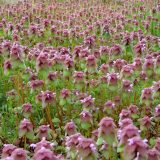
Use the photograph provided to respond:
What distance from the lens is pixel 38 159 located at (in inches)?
119

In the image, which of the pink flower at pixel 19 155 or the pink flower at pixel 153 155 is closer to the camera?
the pink flower at pixel 153 155

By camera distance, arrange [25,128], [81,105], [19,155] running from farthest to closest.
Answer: [81,105], [25,128], [19,155]

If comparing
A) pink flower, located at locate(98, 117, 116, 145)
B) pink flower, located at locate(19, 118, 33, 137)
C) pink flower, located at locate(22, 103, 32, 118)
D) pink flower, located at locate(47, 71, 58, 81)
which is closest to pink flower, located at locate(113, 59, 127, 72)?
pink flower, located at locate(47, 71, 58, 81)

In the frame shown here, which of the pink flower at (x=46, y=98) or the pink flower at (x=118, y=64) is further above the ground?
the pink flower at (x=118, y=64)

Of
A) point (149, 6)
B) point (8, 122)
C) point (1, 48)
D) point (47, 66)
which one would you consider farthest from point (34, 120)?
point (149, 6)

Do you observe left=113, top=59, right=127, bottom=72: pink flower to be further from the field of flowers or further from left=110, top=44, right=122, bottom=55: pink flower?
left=110, top=44, right=122, bottom=55: pink flower

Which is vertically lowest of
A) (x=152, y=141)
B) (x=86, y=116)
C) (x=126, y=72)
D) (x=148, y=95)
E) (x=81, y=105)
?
(x=81, y=105)

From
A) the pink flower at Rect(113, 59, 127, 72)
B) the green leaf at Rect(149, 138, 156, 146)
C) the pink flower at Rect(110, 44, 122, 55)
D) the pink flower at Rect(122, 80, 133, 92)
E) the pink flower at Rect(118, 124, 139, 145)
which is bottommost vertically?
Answer: the green leaf at Rect(149, 138, 156, 146)

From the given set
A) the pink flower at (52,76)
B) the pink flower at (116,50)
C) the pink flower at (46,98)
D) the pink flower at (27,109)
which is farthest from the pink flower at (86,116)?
the pink flower at (116,50)

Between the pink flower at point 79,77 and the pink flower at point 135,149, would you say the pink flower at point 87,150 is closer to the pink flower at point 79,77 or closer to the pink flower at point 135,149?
the pink flower at point 135,149

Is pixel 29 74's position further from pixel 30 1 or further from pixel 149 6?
pixel 30 1

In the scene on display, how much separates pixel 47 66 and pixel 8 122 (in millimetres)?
1123

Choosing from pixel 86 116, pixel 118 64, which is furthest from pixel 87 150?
pixel 118 64

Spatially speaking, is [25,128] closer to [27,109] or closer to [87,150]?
[27,109]
